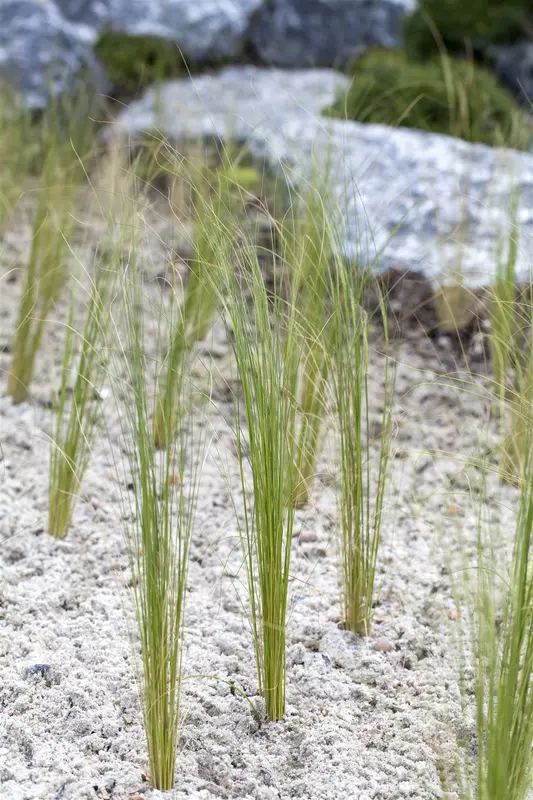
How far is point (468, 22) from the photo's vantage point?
557cm

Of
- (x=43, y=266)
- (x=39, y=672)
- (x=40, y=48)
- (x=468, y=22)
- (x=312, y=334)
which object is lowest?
(x=39, y=672)

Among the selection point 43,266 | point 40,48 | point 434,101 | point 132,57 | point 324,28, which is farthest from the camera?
point 324,28

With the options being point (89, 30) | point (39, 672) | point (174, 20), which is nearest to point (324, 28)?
point (174, 20)

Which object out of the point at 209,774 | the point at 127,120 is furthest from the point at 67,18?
the point at 209,774

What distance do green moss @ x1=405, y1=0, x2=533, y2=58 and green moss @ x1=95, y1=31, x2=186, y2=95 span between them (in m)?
1.44

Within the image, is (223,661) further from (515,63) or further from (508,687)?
(515,63)

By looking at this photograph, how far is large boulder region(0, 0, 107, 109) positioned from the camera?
4926 mm

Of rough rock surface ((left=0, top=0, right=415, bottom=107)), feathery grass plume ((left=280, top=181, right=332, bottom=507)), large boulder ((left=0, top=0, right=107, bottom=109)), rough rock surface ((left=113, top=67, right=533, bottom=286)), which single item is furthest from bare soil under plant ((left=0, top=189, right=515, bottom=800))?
rough rock surface ((left=0, top=0, right=415, bottom=107))

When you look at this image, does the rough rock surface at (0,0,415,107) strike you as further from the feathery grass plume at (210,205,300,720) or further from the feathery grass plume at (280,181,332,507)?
the feathery grass plume at (210,205,300,720)

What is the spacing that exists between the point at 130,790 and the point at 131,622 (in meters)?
0.46

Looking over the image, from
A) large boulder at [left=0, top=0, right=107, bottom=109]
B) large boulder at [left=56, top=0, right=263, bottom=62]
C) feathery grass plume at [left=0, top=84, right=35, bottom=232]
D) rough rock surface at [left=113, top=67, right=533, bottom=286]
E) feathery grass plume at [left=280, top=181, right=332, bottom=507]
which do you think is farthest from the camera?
large boulder at [left=56, top=0, right=263, bottom=62]

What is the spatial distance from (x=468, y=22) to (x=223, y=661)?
4789 millimetres

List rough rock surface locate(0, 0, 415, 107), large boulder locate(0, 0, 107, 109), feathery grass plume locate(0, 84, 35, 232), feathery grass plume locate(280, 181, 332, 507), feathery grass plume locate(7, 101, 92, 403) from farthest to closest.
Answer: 1. rough rock surface locate(0, 0, 415, 107)
2. large boulder locate(0, 0, 107, 109)
3. feathery grass plume locate(0, 84, 35, 232)
4. feathery grass plume locate(7, 101, 92, 403)
5. feathery grass plume locate(280, 181, 332, 507)

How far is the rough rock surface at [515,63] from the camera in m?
5.62
